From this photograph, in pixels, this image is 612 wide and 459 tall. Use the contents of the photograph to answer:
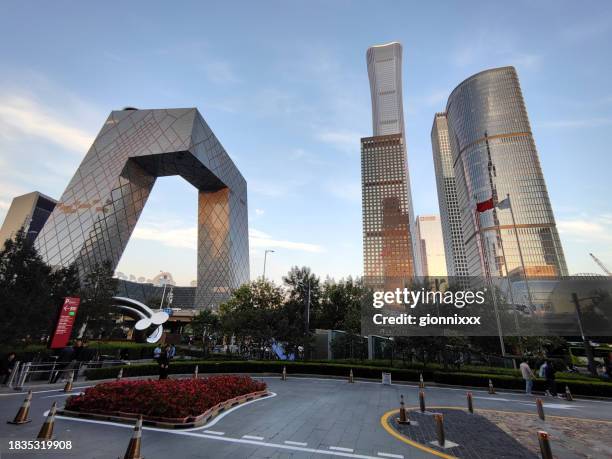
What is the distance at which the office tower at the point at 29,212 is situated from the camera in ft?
503

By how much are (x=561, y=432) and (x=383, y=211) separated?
17120cm

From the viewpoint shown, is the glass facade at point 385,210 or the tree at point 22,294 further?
the glass facade at point 385,210

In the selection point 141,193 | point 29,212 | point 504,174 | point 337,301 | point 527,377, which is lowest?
point 527,377

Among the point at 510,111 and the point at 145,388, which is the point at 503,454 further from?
the point at 510,111

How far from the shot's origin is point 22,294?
17.9m

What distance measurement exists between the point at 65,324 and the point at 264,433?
1342 centimetres

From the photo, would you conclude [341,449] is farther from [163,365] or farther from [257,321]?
[257,321]

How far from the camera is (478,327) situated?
30.9m

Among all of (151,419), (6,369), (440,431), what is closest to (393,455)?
(440,431)

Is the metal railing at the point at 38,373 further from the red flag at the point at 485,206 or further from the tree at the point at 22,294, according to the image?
the red flag at the point at 485,206

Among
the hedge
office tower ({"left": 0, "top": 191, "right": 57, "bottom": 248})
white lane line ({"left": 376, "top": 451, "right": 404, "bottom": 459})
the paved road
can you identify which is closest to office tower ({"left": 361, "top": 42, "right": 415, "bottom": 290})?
the hedge

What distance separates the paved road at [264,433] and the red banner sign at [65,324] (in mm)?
2293

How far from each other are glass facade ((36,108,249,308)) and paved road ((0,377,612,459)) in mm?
63129

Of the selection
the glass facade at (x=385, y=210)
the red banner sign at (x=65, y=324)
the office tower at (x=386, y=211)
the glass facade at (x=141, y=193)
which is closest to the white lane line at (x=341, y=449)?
the red banner sign at (x=65, y=324)
